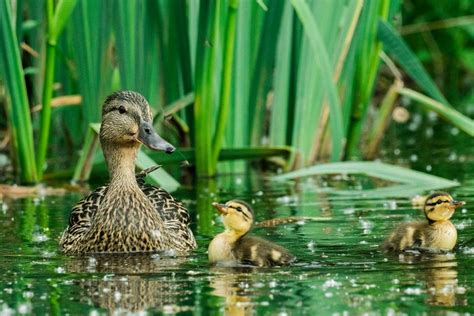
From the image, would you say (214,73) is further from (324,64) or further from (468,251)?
(468,251)

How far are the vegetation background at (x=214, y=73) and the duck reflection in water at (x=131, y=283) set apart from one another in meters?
2.12

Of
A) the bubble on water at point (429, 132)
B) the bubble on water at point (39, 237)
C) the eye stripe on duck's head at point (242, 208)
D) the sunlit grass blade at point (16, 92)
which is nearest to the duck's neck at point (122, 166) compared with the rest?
the bubble on water at point (39, 237)

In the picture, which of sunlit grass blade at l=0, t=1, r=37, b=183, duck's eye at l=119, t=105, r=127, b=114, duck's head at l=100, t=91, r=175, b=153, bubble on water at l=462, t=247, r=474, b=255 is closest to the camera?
bubble on water at l=462, t=247, r=474, b=255

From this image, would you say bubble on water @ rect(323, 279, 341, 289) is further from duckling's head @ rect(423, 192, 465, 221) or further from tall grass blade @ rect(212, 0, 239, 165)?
tall grass blade @ rect(212, 0, 239, 165)

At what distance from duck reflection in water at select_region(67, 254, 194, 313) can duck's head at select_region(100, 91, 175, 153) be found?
825 millimetres

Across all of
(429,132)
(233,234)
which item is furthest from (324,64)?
(429,132)

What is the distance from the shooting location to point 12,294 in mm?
6762

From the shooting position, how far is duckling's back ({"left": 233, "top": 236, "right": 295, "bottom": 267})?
7492mm

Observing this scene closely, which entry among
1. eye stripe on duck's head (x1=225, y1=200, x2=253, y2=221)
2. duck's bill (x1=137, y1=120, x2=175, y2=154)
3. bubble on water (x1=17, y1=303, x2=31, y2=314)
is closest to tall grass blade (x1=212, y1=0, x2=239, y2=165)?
duck's bill (x1=137, y1=120, x2=175, y2=154)

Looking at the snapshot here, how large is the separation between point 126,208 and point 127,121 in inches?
22.5

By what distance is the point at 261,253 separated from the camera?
7574 mm

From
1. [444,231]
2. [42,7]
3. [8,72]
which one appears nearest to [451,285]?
[444,231]

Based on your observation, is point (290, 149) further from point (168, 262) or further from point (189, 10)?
point (168, 262)

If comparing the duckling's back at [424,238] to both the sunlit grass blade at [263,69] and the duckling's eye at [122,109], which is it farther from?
the sunlit grass blade at [263,69]
